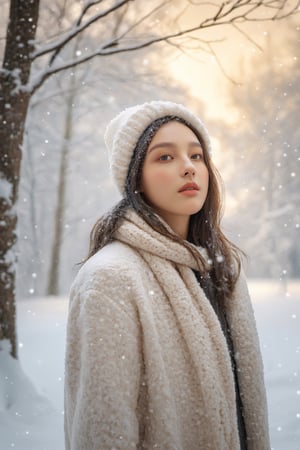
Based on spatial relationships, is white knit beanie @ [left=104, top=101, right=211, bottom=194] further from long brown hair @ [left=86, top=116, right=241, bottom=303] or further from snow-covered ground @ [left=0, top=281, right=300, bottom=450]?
snow-covered ground @ [left=0, top=281, right=300, bottom=450]

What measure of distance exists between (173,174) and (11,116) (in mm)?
2394

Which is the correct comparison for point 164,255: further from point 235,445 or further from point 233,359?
point 235,445

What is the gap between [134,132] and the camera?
1.50 m

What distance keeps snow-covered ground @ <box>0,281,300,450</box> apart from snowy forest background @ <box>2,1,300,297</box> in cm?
385

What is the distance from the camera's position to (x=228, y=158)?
13133 mm

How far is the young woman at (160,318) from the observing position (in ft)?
3.73

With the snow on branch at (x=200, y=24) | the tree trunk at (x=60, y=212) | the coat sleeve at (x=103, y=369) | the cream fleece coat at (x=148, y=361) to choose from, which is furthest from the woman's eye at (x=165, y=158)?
the tree trunk at (x=60, y=212)

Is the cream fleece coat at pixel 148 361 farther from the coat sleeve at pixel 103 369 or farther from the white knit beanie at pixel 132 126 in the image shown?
the white knit beanie at pixel 132 126

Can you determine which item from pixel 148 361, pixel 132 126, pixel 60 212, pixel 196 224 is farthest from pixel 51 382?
pixel 60 212

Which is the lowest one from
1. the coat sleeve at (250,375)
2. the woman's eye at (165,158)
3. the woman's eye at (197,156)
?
the coat sleeve at (250,375)

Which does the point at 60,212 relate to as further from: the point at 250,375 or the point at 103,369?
the point at 103,369

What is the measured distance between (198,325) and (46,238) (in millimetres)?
13913

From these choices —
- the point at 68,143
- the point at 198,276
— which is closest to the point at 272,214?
the point at 68,143

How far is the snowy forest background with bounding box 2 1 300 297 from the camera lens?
30.5 ft
